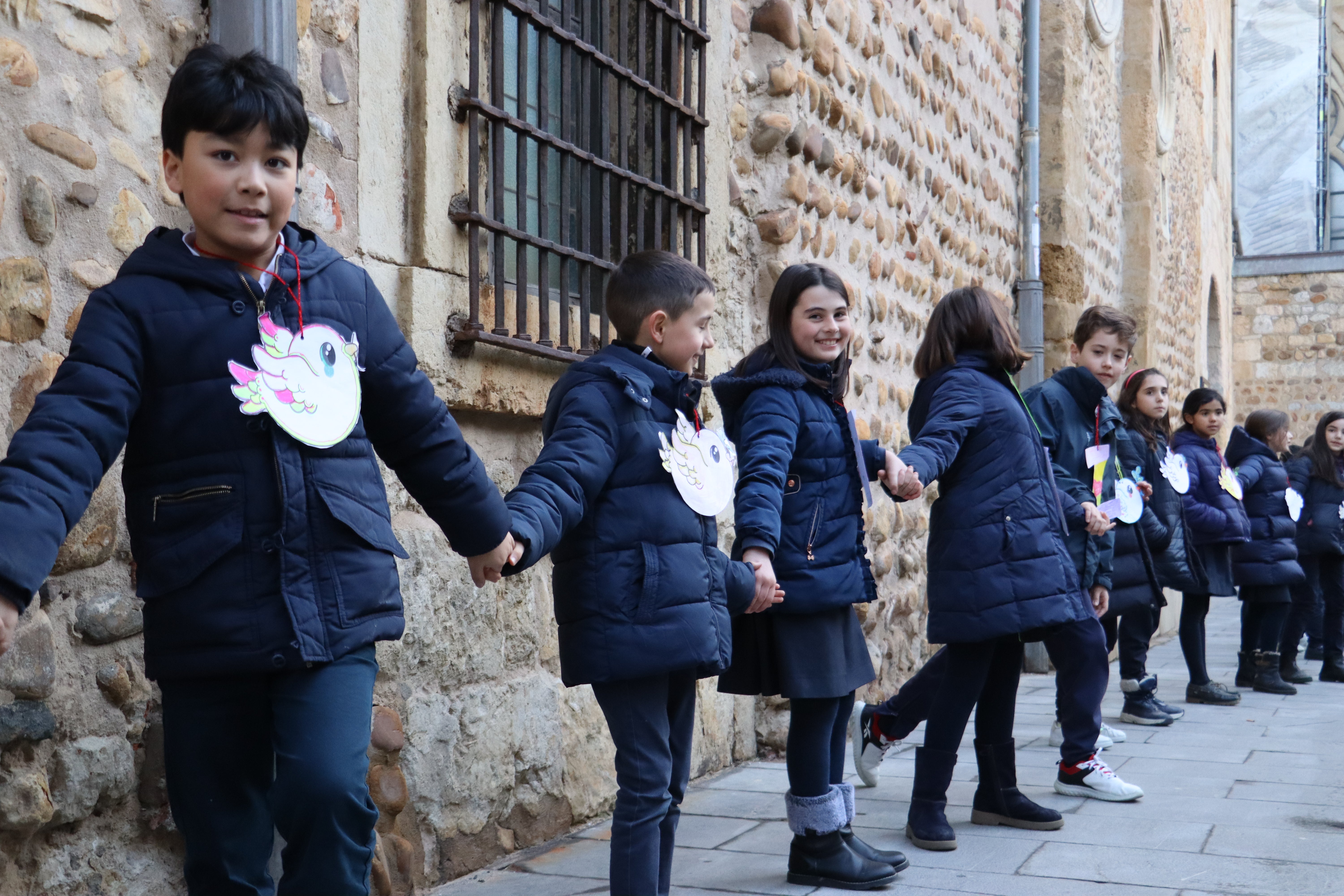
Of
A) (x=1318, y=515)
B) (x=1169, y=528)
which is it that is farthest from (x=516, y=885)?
(x=1318, y=515)

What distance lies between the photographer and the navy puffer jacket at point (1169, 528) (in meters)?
5.77

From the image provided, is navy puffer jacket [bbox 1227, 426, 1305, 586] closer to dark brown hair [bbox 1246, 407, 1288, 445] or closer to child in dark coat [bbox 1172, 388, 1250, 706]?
child in dark coat [bbox 1172, 388, 1250, 706]

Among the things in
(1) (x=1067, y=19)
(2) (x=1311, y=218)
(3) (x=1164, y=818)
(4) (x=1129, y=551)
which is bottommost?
(3) (x=1164, y=818)

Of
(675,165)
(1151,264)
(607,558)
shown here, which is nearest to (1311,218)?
(1151,264)

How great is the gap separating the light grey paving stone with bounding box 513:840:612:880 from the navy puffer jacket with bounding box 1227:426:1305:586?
442 cm

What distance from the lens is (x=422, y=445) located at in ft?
6.80

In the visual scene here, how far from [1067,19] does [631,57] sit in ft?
16.8

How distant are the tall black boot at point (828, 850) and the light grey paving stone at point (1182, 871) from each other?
0.41 meters

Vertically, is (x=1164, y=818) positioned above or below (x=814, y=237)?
below

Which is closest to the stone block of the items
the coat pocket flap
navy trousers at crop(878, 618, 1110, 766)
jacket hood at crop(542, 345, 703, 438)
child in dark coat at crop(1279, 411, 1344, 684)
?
the coat pocket flap

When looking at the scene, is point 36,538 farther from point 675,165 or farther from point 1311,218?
point 1311,218

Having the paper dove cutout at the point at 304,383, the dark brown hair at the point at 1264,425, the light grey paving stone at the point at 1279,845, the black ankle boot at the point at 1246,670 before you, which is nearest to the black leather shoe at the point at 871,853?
the light grey paving stone at the point at 1279,845

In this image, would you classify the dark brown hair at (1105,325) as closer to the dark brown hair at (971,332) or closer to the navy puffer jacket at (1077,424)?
the navy puffer jacket at (1077,424)

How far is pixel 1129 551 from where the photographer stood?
17.1ft
